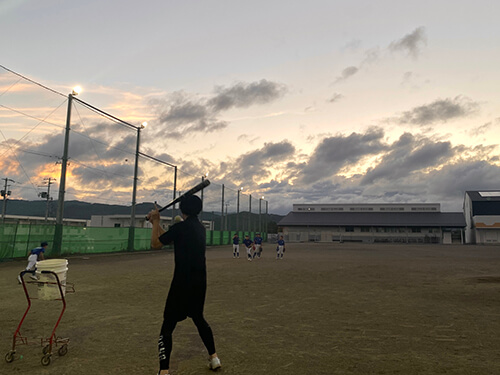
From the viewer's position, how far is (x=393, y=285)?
1277 centimetres

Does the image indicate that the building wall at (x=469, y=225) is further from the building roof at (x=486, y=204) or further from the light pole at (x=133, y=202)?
the light pole at (x=133, y=202)

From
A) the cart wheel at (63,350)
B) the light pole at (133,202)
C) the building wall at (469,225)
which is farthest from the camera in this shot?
the building wall at (469,225)

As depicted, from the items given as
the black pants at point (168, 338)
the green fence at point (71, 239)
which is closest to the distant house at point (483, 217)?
the green fence at point (71, 239)

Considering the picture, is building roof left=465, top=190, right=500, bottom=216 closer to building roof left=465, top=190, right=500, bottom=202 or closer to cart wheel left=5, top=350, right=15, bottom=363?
building roof left=465, top=190, right=500, bottom=202

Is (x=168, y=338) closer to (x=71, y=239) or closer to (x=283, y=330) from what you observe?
(x=283, y=330)

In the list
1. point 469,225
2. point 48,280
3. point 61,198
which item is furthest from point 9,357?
point 469,225

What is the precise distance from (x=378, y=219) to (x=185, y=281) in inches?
3388

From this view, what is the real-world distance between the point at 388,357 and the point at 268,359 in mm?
1656

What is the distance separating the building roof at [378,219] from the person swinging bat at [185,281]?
3244 inches

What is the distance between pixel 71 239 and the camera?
2586 cm

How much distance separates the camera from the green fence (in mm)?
20859

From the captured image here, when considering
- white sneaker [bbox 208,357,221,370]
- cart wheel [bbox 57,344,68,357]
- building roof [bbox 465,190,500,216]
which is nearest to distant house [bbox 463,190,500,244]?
building roof [bbox 465,190,500,216]

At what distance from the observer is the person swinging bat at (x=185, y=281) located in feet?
13.8

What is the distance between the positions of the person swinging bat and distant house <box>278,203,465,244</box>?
8020 centimetres
